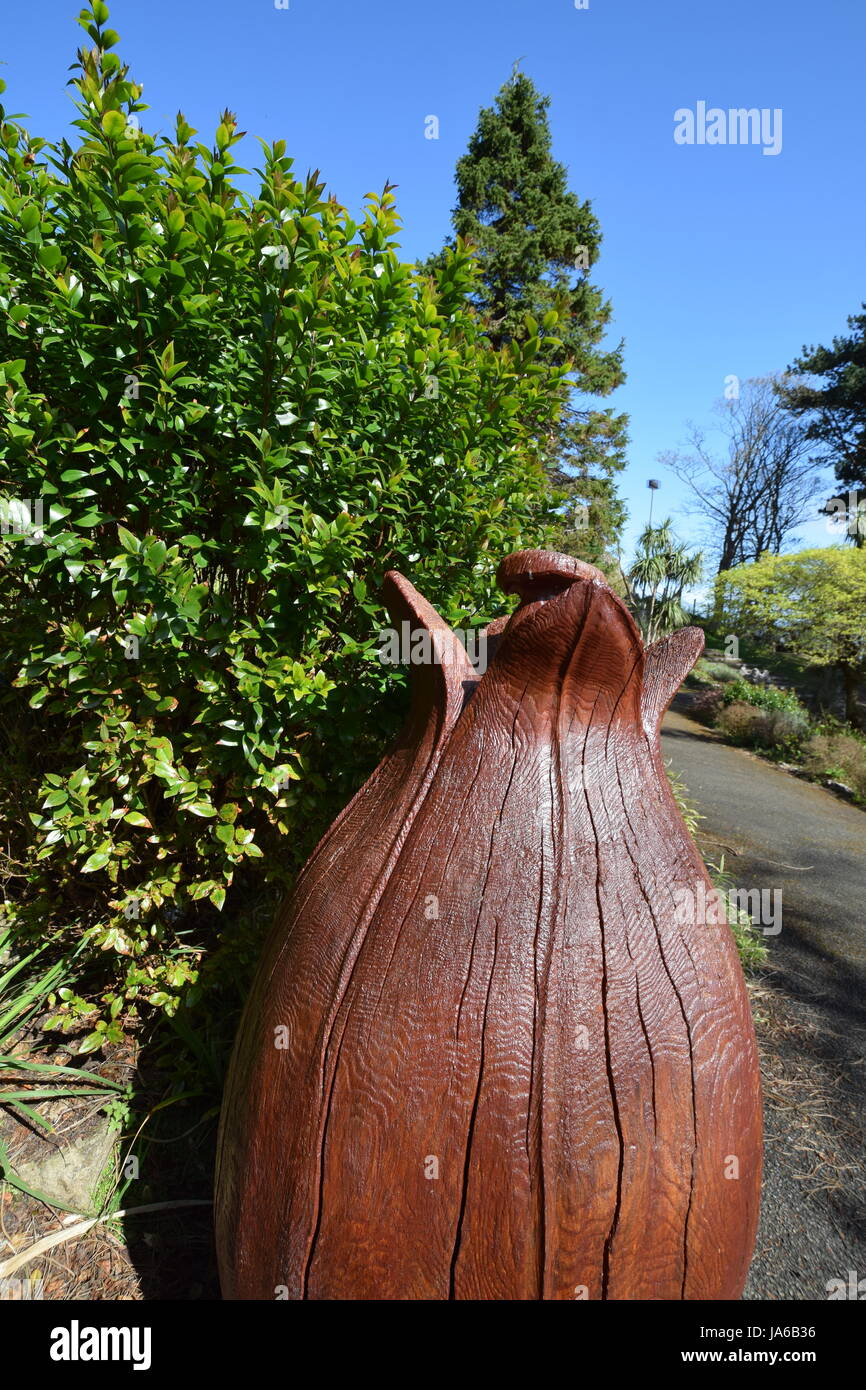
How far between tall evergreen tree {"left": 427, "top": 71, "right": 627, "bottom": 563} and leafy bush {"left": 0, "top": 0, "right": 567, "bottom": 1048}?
12.0 m

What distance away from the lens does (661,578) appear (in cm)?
2297

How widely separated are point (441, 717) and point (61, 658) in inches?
51.2

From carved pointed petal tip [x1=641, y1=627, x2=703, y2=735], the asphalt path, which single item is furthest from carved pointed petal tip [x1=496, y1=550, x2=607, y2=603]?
the asphalt path

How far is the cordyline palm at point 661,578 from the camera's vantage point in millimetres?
22422

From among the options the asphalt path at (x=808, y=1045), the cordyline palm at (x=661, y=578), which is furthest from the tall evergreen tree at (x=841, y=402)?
the asphalt path at (x=808, y=1045)

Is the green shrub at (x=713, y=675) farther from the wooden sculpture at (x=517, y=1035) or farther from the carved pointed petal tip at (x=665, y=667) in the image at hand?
the wooden sculpture at (x=517, y=1035)

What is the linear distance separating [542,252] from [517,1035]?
58.0 ft

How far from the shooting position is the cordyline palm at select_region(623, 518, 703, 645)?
73.6 feet

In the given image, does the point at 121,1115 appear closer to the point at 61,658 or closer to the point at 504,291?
the point at 61,658

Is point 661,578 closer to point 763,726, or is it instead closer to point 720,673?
point 720,673

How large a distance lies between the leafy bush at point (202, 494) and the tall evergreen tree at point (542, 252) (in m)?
12.0

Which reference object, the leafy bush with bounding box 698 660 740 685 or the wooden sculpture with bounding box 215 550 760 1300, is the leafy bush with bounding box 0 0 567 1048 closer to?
the wooden sculpture with bounding box 215 550 760 1300
